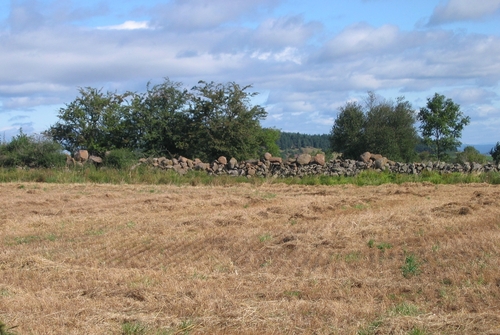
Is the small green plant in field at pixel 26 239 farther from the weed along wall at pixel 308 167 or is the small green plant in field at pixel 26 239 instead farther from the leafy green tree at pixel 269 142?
the leafy green tree at pixel 269 142

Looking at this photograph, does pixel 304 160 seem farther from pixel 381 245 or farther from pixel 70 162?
pixel 381 245

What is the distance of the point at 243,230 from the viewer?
1174 centimetres

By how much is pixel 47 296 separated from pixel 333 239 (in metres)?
5.07

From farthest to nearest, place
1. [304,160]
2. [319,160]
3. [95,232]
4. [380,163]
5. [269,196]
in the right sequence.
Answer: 1. [304,160]
2. [319,160]
3. [380,163]
4. [269,196]
5. [95,232]

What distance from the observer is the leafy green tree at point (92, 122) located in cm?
3231

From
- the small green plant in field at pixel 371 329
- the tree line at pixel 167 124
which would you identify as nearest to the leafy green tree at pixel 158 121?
the tree line at pixel 167 124

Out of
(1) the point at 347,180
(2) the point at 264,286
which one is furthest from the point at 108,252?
(1) the point at 347,180

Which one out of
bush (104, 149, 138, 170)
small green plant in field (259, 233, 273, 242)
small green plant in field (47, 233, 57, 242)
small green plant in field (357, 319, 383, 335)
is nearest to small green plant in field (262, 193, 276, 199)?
small green plant in field (259, 233, 273, 242)

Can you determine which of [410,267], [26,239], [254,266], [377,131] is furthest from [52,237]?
[377,131]

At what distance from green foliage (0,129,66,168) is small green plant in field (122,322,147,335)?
22963 millimetres

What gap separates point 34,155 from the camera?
2808cm

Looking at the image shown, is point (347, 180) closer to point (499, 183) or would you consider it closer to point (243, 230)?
point (499, 183)

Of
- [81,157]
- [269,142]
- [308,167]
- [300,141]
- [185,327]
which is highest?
[300,141]

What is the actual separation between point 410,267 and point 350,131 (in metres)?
26.9
